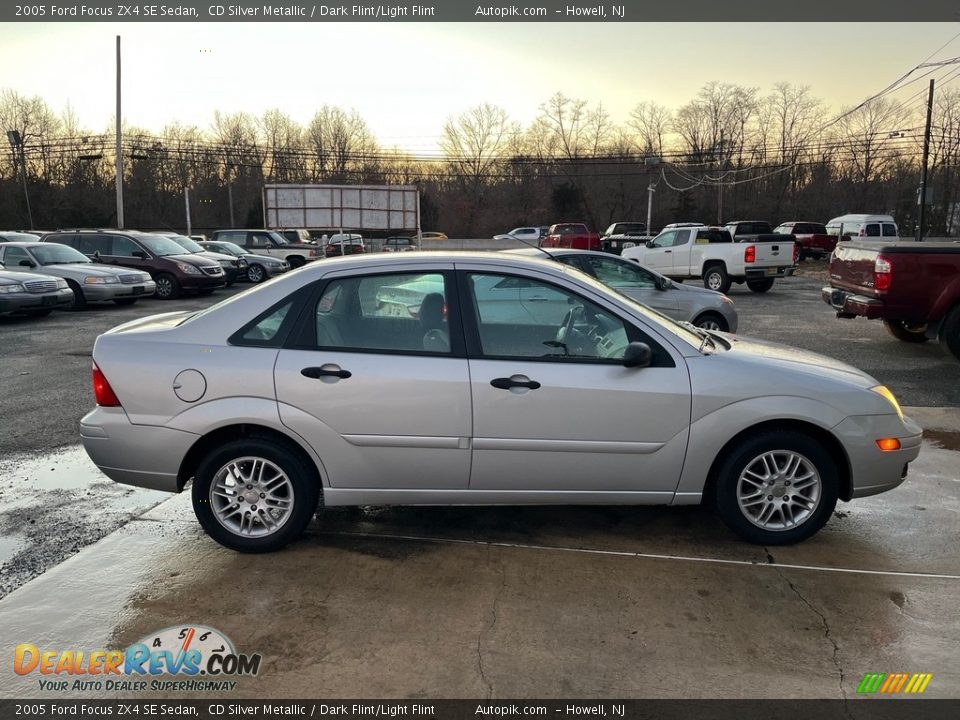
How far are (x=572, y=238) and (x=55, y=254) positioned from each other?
24128 mm

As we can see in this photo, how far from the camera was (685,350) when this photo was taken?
3.96 metres

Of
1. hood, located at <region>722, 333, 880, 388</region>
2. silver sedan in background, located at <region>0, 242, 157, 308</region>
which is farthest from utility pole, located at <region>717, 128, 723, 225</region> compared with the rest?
hood, located at <region>722, 333, 880, 388</region>

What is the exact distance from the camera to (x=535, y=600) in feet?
11.5

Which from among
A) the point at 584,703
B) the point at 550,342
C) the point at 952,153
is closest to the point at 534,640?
the point at 584,703

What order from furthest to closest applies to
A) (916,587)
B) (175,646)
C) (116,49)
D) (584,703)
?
(116,49) < (916,587) < (175,646) < (584,703)

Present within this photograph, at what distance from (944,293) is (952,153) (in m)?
58.4

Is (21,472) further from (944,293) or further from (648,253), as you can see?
(648,253)

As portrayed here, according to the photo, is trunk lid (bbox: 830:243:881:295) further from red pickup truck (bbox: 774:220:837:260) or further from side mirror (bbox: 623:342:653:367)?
red pickup truck (bbox: 774:220:837:260)

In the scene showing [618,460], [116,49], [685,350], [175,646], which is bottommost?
[175,646]

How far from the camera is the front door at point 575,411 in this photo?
384 cm

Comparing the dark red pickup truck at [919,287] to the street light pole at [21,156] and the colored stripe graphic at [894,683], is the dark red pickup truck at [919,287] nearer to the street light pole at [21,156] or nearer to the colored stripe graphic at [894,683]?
the colored stripe graphic at [894,683]

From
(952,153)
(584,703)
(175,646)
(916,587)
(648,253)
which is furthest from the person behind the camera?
(952,153)

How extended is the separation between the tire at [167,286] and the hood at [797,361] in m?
17.8

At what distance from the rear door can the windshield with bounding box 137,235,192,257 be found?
1748 cm
